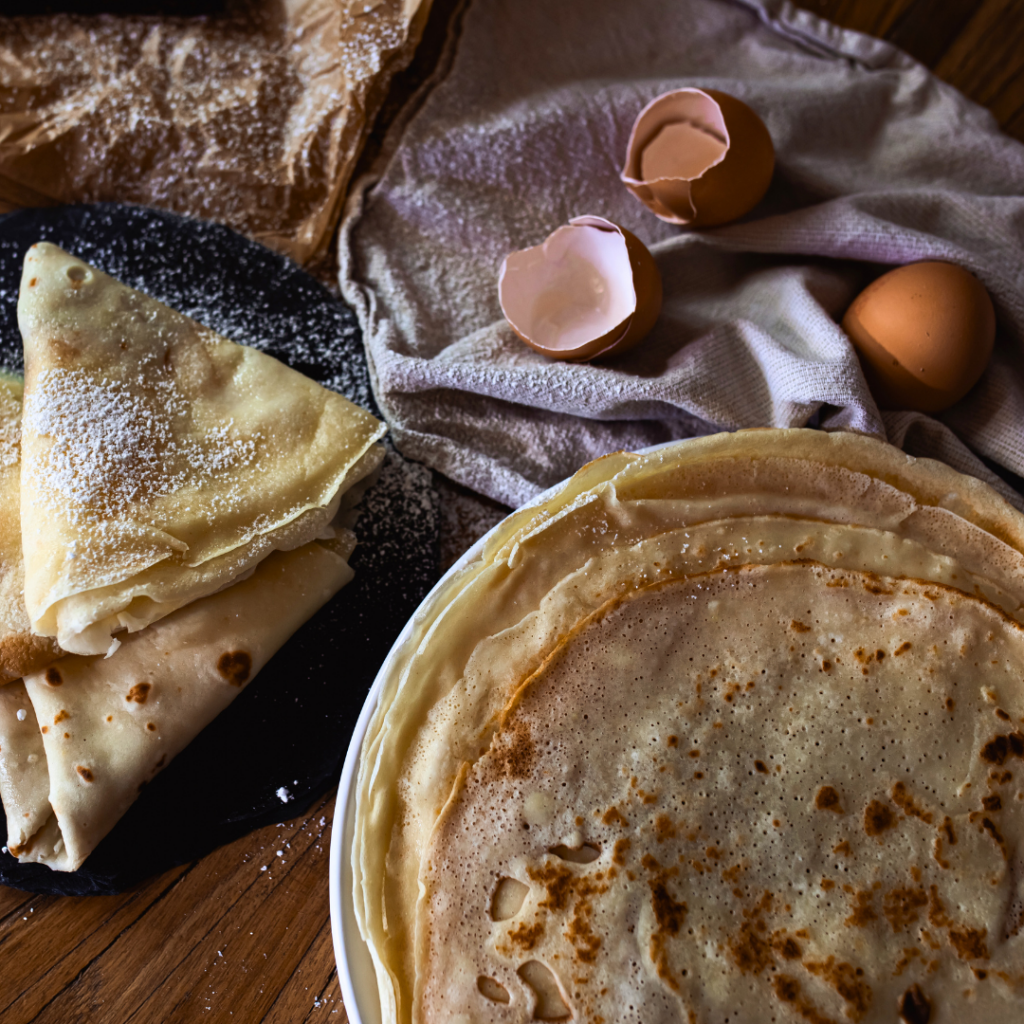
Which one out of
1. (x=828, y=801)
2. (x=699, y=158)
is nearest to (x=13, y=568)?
(x=828, y=801)

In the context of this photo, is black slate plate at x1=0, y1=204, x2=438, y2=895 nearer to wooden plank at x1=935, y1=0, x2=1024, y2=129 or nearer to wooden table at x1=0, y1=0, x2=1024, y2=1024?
wooden table at x1=0, y1=0, x2=1024, y2=1024

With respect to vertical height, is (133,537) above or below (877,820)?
below

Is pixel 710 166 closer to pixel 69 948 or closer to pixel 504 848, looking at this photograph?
pixel 504 848

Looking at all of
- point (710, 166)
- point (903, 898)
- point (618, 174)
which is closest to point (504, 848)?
point (903, 898)

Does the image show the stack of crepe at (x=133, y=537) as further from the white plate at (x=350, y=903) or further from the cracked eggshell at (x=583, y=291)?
the cracked eggshell at (x=583, y=291)

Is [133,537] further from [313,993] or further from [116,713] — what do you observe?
[313,993]

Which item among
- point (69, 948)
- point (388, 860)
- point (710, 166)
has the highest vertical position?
point (710, 166)
